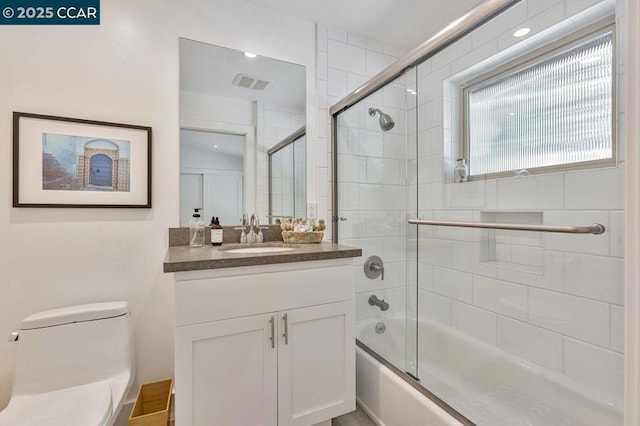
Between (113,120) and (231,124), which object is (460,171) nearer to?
(231,124)

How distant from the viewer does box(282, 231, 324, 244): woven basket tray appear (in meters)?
1.82

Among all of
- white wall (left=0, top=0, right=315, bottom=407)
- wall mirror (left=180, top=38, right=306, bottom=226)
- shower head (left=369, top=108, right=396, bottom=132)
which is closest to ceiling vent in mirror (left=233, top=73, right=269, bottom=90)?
wall mirror (left=180, top=38, right=306, bottom=226)

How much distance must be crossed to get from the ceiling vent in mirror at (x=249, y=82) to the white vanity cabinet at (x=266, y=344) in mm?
1236

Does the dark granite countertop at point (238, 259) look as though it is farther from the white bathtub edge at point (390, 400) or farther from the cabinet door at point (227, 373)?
the white bathtub edge at point (390, 400)

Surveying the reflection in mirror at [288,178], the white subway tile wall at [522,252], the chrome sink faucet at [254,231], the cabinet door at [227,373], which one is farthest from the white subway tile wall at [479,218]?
the cabinet door at [227,373]

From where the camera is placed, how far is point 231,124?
6.09ft

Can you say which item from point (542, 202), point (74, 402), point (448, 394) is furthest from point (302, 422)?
point (542, 202)

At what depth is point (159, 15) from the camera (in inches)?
65.1

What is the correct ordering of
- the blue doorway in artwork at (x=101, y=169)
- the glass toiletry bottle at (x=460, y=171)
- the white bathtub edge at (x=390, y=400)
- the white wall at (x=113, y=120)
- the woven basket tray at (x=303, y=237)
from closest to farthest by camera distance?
the white bathtub edge at (x=390, y=400) < the white wall at (x=113, y=120) < the blue doorway in artwork at (x=101, y=169) < the woven basket tray at (x=303, y=237) < the glass toiletry bottle at (x=460, y=171)

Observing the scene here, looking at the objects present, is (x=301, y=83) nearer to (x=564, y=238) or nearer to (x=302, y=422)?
(x=564, y=238)

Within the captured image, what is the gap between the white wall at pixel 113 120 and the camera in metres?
1.38

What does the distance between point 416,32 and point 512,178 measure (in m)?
1.28

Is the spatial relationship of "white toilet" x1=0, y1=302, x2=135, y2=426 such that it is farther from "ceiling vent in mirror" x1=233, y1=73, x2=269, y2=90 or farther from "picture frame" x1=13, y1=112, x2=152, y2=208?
"ceiling vent in mirror" x1=233, y1=73, x2=269, y2=90

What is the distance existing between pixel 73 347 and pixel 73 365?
0.25 ft
